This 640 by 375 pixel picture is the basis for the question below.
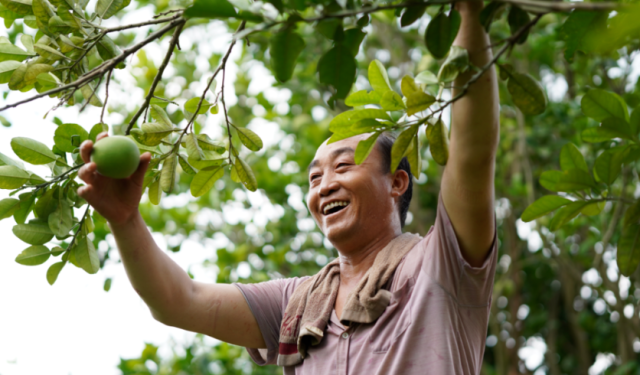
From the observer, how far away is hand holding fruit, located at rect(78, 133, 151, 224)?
3.96 feet

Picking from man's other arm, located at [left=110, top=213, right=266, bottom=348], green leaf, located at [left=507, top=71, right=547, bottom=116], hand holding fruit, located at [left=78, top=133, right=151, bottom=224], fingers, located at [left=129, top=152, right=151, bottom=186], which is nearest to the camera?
green leaf, located at [left=507, top=71, right=547, bottom=116]

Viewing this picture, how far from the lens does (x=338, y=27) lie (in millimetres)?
986

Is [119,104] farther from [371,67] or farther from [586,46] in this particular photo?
[586,46]

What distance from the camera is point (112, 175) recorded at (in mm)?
1234

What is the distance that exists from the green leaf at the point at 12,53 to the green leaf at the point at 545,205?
4.22 feet

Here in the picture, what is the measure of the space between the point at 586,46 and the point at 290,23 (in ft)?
1.92

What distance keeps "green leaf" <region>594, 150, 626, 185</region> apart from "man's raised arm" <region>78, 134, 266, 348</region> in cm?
99

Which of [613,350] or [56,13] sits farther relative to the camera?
[613,350]

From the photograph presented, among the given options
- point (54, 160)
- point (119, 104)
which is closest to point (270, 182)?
point (119, 104)

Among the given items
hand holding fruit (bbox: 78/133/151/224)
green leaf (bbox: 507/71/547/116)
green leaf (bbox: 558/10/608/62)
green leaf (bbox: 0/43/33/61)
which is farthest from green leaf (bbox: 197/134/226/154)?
green leaf (bbox: 558/10/608/62)

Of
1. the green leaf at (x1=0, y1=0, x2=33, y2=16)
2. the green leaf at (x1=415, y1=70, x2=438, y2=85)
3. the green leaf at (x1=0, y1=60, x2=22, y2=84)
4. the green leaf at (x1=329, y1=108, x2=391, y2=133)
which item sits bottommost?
the green leaf at (x1=329, y1=108, x2=391, y2=133)

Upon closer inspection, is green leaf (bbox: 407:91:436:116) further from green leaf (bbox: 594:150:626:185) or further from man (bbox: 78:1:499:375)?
green leaf (bbox: 594:150:626:185)

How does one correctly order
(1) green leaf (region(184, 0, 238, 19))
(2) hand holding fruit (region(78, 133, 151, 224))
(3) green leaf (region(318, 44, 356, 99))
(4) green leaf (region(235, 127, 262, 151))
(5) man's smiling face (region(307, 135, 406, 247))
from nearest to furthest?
(1) green leaf (region(184, 0, 238, 19)), (3) green leaf (region(318, 44, 356, 99)), (2) hand holding fruit (region(78, 133, 151, 224)), (4) green leaf (region(235, 127, 262, 151)), (5) man's smiling face (region(307, 135, 406, 247))

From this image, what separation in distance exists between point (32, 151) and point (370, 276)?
93 cm
